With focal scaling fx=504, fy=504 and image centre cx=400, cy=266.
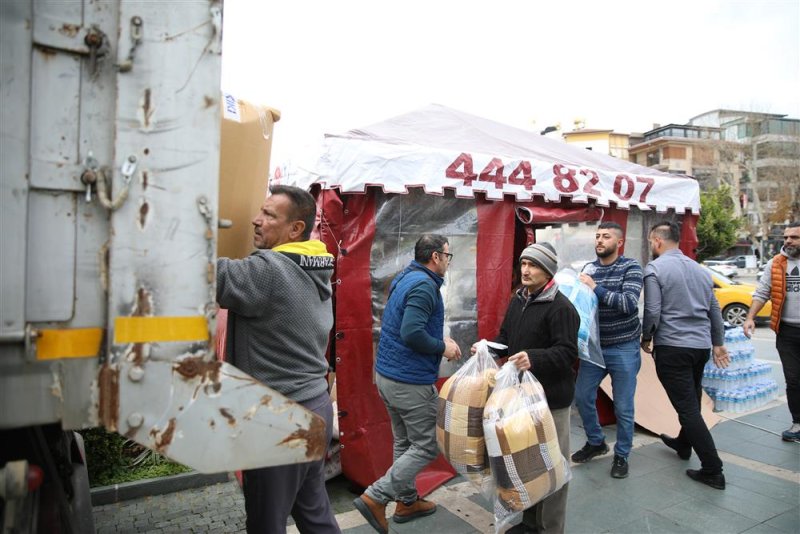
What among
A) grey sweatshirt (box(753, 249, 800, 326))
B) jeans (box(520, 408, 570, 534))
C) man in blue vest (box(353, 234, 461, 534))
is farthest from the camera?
grey sweatshirt (box(753, 249, 800, 326))

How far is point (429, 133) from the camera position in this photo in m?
4.77

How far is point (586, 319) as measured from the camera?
4137 mm

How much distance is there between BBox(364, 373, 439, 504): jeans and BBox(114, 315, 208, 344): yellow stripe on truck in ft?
7.09

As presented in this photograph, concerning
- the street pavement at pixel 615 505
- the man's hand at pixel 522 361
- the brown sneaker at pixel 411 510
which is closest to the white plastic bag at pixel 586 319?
the street pavement at pixel 615 505

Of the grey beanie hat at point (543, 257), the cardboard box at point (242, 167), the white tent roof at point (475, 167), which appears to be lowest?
the grey beanie hat at point (543, 257)

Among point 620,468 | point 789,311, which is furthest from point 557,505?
point 789,311

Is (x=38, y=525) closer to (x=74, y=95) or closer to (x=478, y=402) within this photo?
(x=74, y=95)

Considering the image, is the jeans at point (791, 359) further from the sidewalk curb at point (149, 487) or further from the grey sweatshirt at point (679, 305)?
the sidewalk curb at point (149, 487)

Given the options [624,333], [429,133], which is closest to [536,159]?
[429,133]

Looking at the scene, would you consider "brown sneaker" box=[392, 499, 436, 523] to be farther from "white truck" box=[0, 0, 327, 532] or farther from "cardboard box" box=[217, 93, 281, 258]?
"white truck" box=[0, 0, 327, 532]

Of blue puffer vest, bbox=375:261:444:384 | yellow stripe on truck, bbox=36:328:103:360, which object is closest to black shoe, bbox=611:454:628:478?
blue puffer vest, bbox=375:261:444:384

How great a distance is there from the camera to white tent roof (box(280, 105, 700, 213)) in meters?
3.87

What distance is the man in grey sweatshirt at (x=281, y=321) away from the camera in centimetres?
192

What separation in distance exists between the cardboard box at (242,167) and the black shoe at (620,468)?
3479 mm
